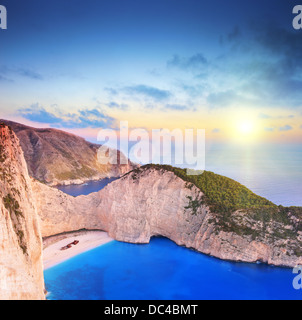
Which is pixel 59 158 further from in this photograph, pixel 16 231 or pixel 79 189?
pixel 16 231

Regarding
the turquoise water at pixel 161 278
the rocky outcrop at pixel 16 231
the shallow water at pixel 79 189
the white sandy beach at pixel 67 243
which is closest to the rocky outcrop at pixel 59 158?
the shallow water at pixel 79 189

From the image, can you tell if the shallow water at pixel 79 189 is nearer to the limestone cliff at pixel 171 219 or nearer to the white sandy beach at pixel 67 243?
the limestone cliff at pixel 171 219

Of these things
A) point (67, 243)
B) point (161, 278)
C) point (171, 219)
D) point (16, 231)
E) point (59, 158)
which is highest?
point (59, 158)

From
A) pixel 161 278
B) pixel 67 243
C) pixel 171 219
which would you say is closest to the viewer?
pixel 161 278

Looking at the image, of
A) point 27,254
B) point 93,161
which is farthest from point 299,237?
point 93,161

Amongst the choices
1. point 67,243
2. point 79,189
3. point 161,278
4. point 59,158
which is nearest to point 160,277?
point 161,278
